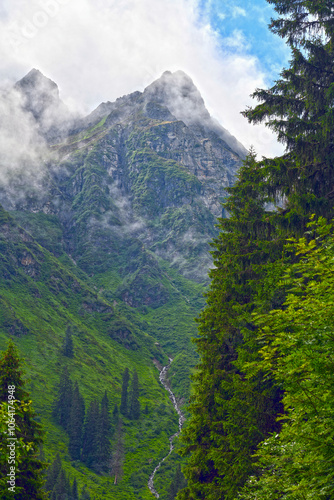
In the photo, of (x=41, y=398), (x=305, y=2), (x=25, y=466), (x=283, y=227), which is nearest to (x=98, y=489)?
(x=41, y=398)

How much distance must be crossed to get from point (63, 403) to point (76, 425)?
12.0 m

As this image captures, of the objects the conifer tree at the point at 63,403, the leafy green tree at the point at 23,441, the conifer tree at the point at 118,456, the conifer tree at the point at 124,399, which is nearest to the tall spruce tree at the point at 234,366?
the leafy green tree at the point at 23,441

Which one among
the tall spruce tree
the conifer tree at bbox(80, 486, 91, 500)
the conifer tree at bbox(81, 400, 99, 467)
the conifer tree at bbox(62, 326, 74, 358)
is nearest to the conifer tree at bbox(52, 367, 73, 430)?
the conifer tree at bbox(81, 400, 99, 467)

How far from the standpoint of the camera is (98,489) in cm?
9956

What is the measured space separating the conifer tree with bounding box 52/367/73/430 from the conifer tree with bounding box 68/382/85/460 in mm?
2515

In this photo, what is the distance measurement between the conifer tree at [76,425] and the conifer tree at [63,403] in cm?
252

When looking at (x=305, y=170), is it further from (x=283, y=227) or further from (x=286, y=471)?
(x=286, y=471)

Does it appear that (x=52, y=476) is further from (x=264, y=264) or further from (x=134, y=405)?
(x=264, y=264)

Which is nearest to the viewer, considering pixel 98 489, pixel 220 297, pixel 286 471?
pixel 286 471

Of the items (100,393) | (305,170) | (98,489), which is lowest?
(98,489)

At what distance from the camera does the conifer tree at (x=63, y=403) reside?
5089 inches

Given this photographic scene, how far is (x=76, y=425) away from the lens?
124m

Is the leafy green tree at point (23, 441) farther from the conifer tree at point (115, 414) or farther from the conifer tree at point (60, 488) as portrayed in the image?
the conifer tree at point (115, 414)

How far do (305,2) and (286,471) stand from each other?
1988 centimetres
